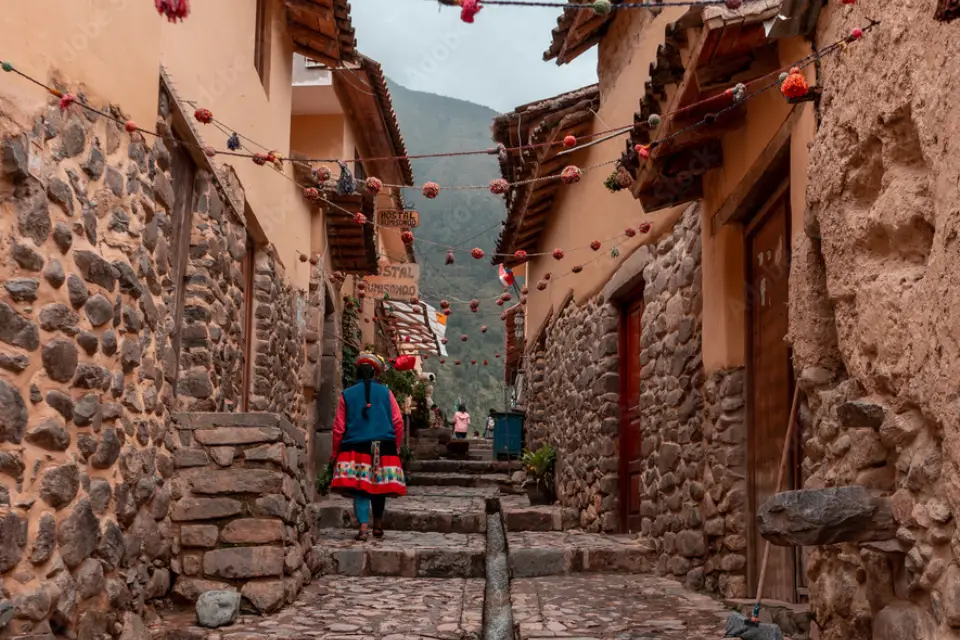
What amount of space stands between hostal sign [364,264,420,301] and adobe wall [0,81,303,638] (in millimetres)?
7955

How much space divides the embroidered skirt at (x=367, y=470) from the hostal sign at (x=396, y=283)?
610 cm

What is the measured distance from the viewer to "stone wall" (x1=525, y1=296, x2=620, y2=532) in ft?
27.8

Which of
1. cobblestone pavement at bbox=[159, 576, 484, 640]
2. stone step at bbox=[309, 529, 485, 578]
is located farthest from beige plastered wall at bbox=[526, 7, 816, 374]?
stone step at bbox=[309, 529, 485, 578]

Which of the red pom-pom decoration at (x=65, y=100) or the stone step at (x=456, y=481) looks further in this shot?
the stone step at (x=456, y=481)

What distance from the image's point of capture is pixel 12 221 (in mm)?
3225

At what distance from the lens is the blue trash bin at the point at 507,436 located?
16.0 meters

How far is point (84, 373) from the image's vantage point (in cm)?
376

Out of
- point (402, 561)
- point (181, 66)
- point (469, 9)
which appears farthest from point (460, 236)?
point (469, 9)

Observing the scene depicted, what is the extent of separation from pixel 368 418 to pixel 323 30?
394 centimetres

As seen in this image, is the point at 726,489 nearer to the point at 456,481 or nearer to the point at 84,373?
the point at 84,373

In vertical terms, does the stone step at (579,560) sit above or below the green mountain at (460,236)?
below

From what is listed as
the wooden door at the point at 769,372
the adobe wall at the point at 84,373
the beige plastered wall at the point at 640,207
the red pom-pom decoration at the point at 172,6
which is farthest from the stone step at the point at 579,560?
the red pom-pom decoration at the point at 172,6

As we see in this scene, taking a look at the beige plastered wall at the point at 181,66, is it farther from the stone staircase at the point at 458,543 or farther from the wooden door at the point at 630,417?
the wooden door at the point at 630,417

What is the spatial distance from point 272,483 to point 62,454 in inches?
63.5
